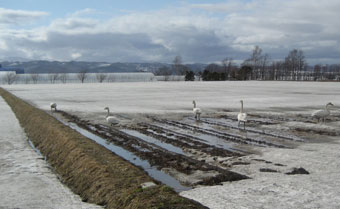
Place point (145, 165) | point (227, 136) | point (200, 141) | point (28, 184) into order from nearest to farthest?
point (28, 184) < point (145, 165) < point (200, 141) < point (227, 136)

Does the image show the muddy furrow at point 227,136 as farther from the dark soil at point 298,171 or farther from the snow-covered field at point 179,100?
the snow-covered field at point 179,100

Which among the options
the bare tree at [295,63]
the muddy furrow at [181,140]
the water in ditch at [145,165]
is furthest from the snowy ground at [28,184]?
the bare tree at [295,63]

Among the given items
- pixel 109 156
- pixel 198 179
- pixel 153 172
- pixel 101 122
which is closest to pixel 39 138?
pixel 101 122

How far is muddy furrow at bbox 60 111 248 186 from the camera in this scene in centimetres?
1012

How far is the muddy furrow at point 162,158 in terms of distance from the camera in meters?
10.1

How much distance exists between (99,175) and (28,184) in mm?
2115

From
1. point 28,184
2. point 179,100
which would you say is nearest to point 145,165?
point 28,184

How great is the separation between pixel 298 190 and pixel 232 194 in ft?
5.56

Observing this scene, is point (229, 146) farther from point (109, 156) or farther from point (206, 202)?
point (206, 202)

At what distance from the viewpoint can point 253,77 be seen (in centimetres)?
15738

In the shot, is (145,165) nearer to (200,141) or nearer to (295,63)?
(200,141)

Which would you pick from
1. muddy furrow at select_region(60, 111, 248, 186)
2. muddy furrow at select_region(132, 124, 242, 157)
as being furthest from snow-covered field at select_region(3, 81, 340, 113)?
muddy furrow at select_region(60, 111, 248, 186)

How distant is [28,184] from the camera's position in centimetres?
1045

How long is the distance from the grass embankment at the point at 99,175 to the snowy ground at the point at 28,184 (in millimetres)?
448
